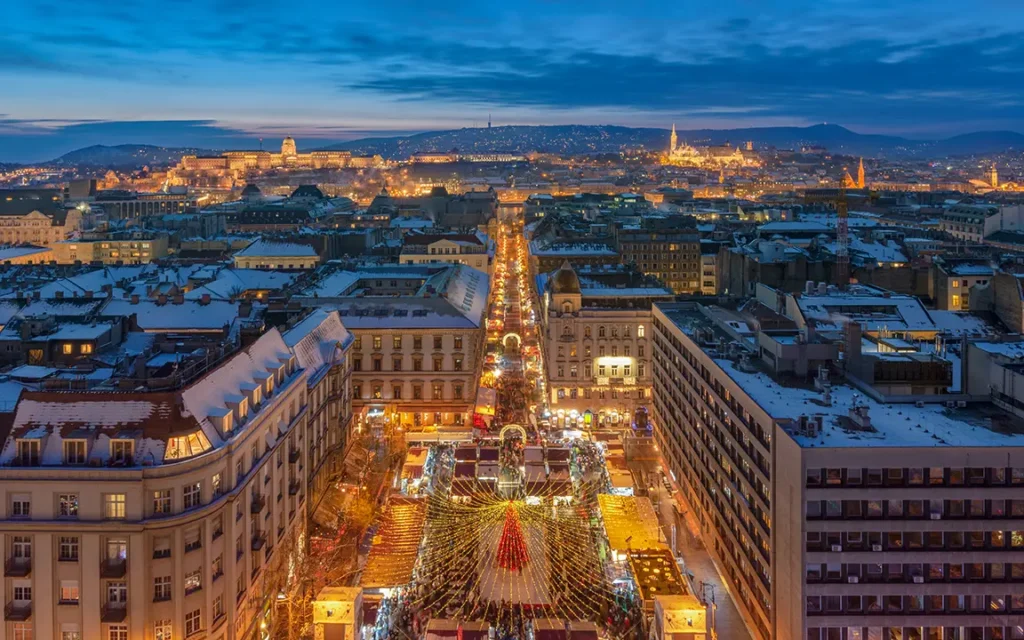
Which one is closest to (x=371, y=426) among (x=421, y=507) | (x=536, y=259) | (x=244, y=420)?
(x=421, y=507)

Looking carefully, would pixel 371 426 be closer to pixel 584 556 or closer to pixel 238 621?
pixel 584 556

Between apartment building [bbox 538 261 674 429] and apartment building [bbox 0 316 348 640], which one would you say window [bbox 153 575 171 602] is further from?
apartment building [bbox 538 261 674 429]

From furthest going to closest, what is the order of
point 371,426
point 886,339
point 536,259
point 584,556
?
point 536,259 → point 371,426 → point 886,339 → point 584,556

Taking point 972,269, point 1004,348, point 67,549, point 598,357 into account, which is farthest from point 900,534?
point 972,269

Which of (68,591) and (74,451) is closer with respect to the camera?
(68,591)

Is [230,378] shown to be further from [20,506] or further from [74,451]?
[20,506]

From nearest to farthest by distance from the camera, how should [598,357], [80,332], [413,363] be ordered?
[80,332] → [413,363] → [598,357]

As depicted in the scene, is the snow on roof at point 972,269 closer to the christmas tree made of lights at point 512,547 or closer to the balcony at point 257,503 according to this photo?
the christmas tree made of lights at point 512,547
